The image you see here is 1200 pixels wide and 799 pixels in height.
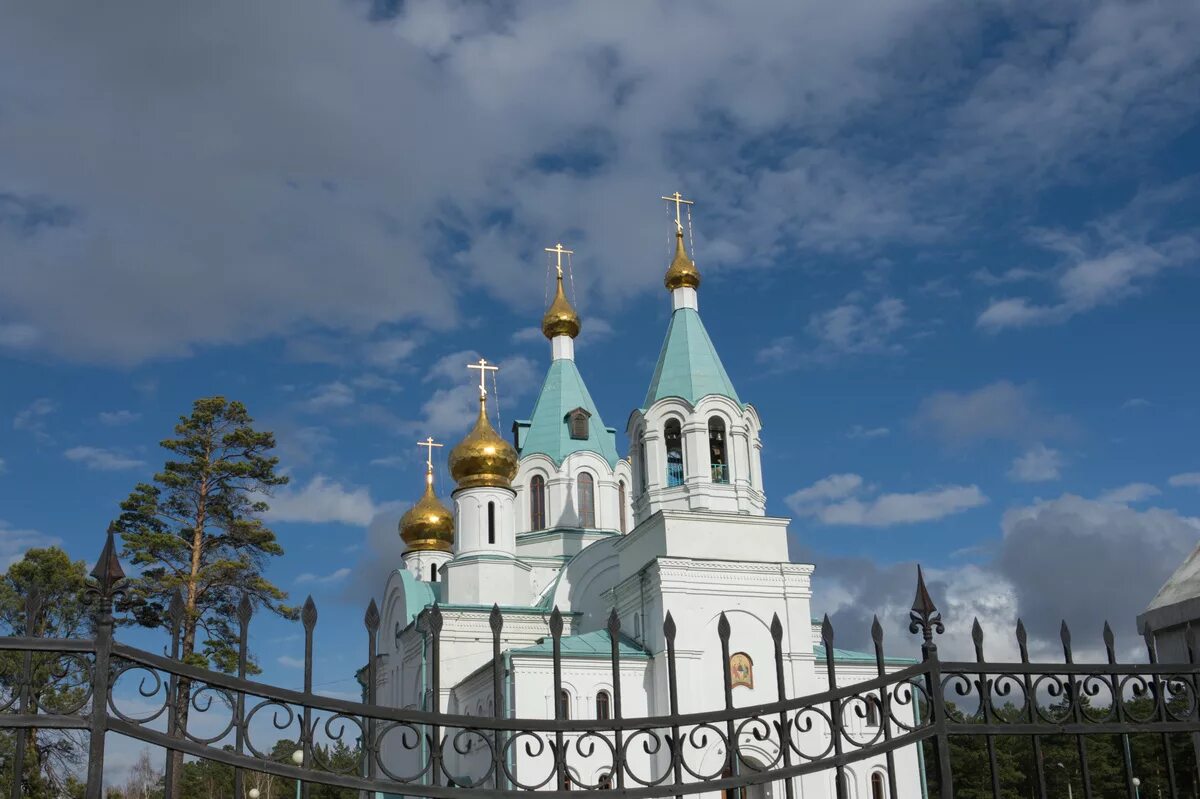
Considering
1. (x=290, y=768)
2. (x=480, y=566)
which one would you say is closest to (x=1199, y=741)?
(x=290, y=768)

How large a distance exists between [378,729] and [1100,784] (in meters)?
40.2

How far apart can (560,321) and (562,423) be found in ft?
13.3

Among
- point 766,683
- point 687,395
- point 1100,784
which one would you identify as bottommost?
point 1100,784

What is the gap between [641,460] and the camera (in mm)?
28781

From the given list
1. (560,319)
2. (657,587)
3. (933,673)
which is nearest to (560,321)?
(560,319)

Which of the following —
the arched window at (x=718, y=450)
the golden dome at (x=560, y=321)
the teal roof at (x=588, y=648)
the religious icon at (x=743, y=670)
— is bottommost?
the religious icon at (x=743, y=670)

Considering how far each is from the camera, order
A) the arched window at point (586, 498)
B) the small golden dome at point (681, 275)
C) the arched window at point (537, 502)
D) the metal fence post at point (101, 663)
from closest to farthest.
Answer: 1. the metal fence post at point (101, 663)
2. the small golden dome at point (681, 275)
3. the arched window at point (586, 498)
4. the arched window at point (537, 502)

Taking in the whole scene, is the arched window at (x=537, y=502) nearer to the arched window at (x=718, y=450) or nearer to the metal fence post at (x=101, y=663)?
the arched window at (x=718, y=450)

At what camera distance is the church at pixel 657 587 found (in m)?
25.7

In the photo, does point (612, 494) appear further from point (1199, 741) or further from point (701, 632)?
point (1199, 741)

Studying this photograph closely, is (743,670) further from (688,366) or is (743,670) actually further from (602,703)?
(688,366)

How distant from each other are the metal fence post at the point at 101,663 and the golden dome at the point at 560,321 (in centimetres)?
3558

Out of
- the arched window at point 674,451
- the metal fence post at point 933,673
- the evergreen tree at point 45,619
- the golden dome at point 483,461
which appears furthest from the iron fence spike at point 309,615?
the golden dome at point 483,461

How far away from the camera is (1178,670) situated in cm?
593
